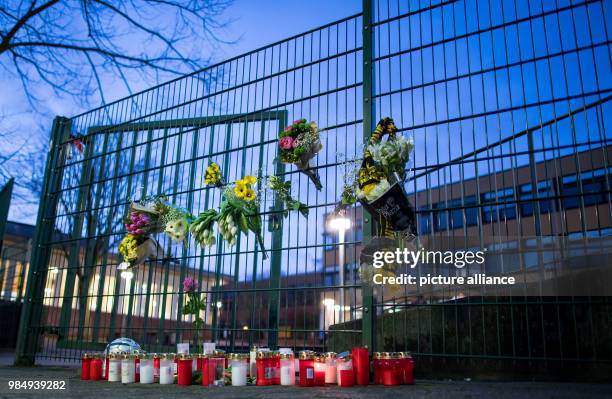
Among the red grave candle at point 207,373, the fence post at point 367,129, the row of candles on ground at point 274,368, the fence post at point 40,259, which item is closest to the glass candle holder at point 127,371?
the row of candles on ground at point 274,368

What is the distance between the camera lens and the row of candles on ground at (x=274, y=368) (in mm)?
3049

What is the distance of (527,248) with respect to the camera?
3.51 metres

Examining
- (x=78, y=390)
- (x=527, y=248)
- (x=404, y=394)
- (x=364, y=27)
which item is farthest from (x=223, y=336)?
(x=364, y=27)

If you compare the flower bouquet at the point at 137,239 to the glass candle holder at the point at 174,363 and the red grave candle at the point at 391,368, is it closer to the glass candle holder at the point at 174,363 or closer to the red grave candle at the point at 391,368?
the glass candle holder at the point at 174,363

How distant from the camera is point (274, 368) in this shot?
3.19 m

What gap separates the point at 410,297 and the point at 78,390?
2.13m

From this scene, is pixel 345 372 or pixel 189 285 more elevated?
pixel 189 285

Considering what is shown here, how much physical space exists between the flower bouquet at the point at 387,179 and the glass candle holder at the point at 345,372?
82 cm

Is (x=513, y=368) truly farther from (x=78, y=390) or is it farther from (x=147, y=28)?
(x=147, y=28)

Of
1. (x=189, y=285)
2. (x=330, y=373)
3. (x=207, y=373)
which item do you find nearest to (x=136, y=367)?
(x=207, y=373)

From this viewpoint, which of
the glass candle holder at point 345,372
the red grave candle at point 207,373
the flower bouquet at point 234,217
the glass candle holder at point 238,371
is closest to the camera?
the glass candle holder at point 345,372

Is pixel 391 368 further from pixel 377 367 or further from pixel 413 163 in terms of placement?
pixel 413 163

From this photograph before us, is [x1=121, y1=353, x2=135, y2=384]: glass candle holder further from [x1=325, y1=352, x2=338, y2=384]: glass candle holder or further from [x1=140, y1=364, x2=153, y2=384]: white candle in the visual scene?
[x1=325, y1=352, x2=338, y2=384]: glass candle holder

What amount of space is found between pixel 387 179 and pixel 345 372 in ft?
3.87
